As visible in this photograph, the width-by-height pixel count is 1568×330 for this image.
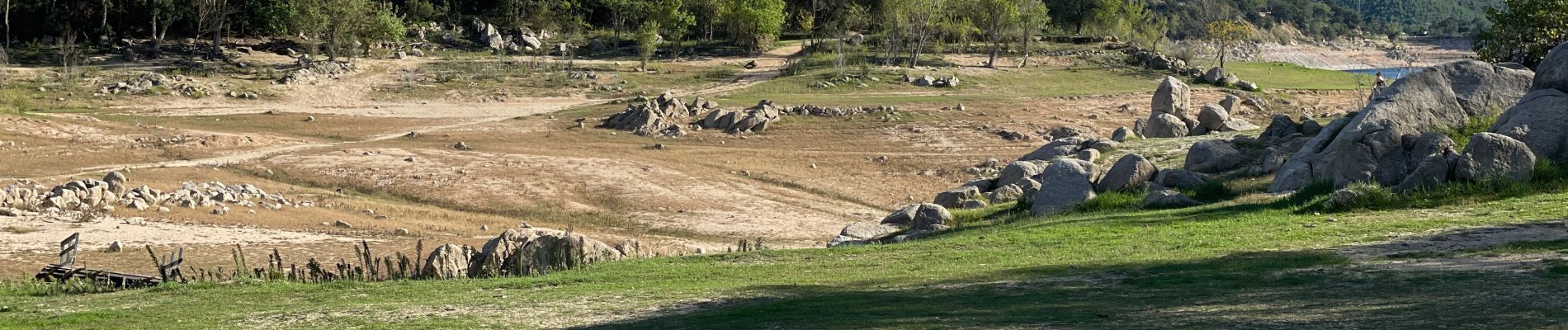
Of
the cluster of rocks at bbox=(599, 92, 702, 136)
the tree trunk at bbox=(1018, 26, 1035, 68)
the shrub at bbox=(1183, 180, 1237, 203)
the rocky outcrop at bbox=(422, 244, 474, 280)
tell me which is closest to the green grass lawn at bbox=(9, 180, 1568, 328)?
the shrub at bbox=(1183, 180, 1237, 203)

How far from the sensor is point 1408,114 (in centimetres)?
2570

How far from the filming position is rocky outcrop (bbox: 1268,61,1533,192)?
2291 centimetres

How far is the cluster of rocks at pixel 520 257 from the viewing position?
21.4 meters

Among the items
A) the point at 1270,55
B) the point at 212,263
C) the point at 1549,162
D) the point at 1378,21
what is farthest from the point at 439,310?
the point at 1378,21

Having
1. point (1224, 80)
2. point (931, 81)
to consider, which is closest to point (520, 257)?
point (931, 81)

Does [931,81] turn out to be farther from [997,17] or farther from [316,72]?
[316,72]

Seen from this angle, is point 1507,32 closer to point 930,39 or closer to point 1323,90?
point 1323,90

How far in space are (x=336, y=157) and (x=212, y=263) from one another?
17350mm

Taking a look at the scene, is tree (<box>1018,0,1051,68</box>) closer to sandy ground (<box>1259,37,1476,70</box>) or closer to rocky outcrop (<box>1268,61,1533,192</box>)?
rocky outcrop (<box>1268,61,1533,192</box>)

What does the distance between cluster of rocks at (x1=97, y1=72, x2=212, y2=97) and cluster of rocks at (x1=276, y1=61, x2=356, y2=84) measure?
16.5 feet

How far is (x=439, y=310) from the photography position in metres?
14.2

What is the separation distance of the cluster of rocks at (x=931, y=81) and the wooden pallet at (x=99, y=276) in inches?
2018

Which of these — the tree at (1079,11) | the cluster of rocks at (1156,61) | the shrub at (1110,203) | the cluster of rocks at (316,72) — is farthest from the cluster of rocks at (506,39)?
the shrub at (1110,203)

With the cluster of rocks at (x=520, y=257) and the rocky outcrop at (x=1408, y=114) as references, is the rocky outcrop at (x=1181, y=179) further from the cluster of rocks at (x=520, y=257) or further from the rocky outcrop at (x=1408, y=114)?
the cluster of rocks at (x=520, y=257)
